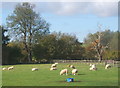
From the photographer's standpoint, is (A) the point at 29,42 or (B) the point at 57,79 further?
(A) the point at 29,42

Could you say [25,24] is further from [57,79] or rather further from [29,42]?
[57,79]

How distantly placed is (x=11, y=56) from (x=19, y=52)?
6.78 ft

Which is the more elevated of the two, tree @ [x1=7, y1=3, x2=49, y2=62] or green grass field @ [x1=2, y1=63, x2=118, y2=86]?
tree @ [x1=7, y1=3, x2=49, y2=62]

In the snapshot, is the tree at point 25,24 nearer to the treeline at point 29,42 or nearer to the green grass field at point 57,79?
the treeline at point 29,42

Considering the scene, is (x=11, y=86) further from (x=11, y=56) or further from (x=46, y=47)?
(x=46, y=47)

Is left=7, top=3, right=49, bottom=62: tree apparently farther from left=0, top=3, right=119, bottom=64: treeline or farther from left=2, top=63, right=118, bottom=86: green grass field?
left=2, top=63, right=118, bottom=86: green grass field

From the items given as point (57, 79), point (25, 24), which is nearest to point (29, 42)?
point (25, 24)

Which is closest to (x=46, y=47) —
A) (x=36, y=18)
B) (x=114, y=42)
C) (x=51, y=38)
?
(x=51, y=38)

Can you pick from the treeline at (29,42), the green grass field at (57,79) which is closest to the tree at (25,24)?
the treeline at (29,42)

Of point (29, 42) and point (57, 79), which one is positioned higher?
point (29, 42)

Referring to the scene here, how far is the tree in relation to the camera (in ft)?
228

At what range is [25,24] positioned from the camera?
69812 mm

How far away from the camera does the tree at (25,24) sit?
69625 millimetres

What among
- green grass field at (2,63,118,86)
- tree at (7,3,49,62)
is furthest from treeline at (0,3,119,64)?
green grass field at (2,63,118,86)
